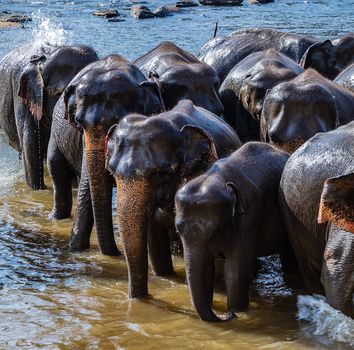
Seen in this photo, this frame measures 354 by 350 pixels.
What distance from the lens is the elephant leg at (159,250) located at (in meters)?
7.79

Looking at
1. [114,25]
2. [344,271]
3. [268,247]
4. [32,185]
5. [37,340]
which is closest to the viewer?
[344,271]

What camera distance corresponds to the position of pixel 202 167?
725 centimetres

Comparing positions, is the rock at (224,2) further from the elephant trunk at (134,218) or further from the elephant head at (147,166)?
the elephant trunk at (134,218)

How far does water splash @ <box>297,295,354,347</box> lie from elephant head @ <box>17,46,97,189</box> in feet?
13.0

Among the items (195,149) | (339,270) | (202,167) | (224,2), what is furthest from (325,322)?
(224,2)

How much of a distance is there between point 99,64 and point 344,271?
10.2 feet

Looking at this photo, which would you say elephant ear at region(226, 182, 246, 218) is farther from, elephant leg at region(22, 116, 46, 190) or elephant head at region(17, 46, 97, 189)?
elephant leg at region(22, 116, 46, 190)

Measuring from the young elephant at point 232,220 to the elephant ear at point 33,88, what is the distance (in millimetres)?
3680

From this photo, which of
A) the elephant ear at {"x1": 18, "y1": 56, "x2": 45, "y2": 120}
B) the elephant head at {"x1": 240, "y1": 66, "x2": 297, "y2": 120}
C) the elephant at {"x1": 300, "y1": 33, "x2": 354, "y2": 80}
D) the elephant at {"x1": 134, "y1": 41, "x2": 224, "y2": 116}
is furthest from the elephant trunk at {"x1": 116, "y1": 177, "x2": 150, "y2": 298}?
the elephant at {"x1": 300, "y1": 33, "x2": 354, "y2": 80}

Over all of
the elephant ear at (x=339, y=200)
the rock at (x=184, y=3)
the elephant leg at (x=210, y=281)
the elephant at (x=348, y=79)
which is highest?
the elephant ear at (x=339, y=200)

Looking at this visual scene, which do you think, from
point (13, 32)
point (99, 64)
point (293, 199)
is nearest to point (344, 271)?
point (293, 199)

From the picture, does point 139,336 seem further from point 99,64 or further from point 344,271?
point 99,64

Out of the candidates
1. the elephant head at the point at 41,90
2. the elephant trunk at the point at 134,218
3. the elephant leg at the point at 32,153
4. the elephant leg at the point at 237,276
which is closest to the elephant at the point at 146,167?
the elephant trunk at the point at 134,218

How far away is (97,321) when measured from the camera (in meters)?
7.18
